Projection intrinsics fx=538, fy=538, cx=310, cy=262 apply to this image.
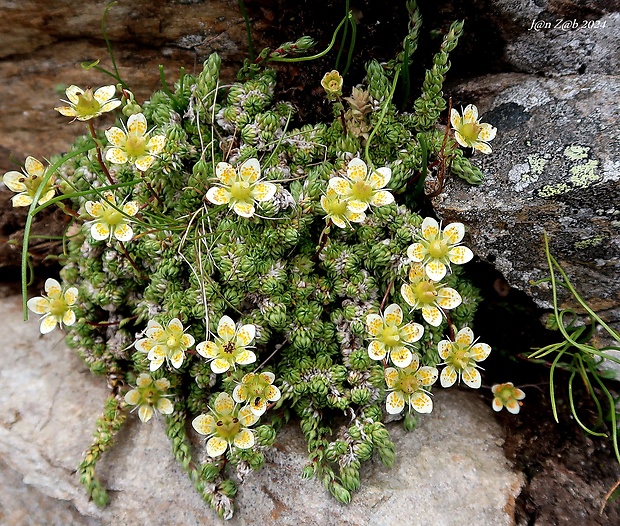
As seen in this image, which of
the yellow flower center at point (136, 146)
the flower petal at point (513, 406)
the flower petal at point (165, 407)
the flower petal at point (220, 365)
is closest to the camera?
the flower petal at point (220, 365)

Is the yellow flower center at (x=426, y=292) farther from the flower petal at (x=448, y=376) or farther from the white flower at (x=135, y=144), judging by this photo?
the white flower at (x=135, y=144)

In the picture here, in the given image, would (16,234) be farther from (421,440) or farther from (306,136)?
(421,440)

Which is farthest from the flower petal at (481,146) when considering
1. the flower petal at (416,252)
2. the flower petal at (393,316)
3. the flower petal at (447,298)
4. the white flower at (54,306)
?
the white flower at (54,306)

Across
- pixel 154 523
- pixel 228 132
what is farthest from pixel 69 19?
pixel 154 523

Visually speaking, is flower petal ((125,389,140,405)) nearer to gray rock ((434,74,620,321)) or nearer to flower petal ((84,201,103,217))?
flower petal ((84,201,103,217))

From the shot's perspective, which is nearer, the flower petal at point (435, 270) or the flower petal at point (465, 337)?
the flower petal at point (435, 270)

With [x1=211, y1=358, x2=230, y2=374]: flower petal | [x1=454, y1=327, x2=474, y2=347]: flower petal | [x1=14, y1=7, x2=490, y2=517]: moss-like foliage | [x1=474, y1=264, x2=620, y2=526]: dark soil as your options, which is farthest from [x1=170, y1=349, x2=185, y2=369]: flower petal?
[x1=474, y1=264, x2=620, y2=526]: dark soil
